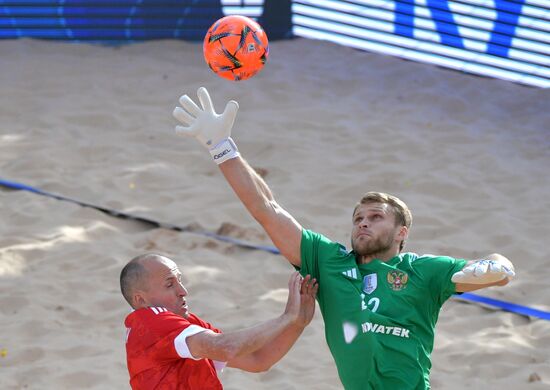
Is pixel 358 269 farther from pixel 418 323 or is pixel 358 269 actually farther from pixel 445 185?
pixel 445 185

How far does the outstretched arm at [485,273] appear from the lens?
4.08m

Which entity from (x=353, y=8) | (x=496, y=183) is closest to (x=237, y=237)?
(x=496, y=183)

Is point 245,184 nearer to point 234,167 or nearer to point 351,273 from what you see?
point 234,167

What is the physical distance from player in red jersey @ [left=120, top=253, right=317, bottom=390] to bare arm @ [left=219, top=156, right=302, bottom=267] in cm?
28

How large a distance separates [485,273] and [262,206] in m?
0.94

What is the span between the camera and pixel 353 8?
399 inches

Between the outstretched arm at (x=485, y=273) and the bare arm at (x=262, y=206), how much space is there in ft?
2.24

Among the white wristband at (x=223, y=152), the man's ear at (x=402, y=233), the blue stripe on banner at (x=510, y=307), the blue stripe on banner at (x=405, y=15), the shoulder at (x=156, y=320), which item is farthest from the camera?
the blue stripe on banner at (x=405, y=15)

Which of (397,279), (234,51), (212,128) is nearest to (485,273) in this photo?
(397,279)

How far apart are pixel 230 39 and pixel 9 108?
452 cm

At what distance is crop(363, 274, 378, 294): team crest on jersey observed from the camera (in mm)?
4406

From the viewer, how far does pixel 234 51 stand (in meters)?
5.16

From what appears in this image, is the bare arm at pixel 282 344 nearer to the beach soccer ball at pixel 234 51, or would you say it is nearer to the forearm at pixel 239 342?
the forearm at pixel 239 342

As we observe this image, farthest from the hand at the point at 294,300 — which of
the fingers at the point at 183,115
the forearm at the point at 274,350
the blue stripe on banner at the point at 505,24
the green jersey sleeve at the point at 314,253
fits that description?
the blue stripe on banner at the point at 505,24
